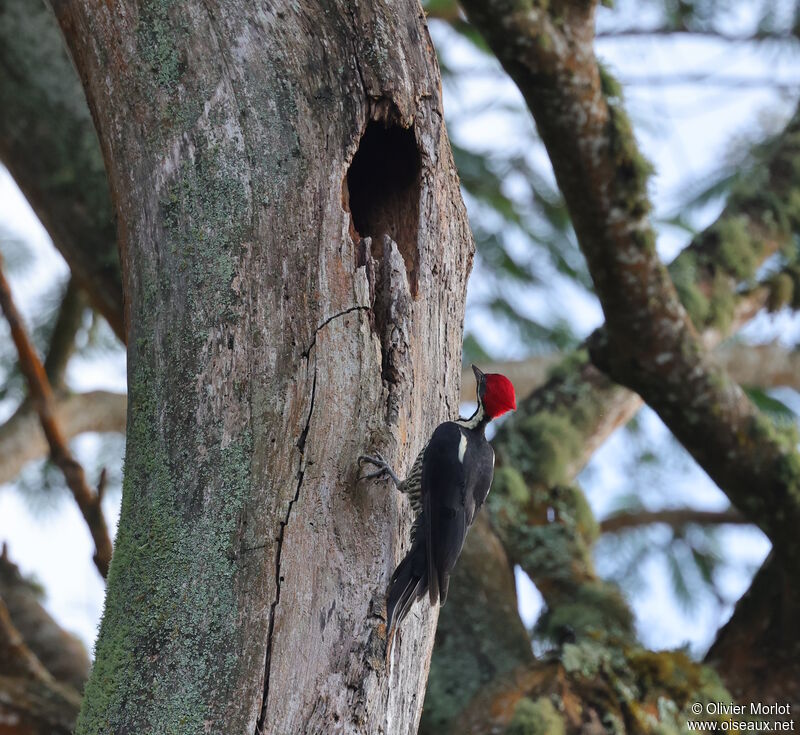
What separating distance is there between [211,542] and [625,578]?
4569 millimetres

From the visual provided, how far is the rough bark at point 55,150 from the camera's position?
12.5 feet

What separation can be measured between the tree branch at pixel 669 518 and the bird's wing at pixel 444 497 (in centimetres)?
283

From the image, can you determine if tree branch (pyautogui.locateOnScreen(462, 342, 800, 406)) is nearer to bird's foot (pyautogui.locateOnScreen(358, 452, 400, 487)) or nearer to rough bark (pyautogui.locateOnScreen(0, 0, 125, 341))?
rough bark (pyautogui.locateOnScreen(0, 0, 125, 341))

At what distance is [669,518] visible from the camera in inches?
210

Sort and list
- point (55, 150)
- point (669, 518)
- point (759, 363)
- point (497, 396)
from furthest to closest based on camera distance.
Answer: point (759, 363)
point (669, 518)
point (55, 150)
point (497, 396)

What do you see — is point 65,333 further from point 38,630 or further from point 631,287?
point 631,287

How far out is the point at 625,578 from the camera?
19.8 ft

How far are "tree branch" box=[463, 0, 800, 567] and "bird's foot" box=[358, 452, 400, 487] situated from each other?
5.31 feet

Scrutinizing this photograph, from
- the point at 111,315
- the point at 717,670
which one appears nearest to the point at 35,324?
the point at 111,315

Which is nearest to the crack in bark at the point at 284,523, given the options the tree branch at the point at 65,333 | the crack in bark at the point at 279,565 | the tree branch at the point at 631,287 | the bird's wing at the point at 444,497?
the crack in bark at the point at 279,565

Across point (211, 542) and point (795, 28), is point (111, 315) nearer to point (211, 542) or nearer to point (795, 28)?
point (211, 542)

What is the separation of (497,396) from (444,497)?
65cm

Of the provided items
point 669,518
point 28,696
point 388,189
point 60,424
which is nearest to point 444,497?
point 388,189

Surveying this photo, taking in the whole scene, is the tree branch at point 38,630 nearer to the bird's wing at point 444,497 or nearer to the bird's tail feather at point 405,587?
the bird's wing at point 444,497
